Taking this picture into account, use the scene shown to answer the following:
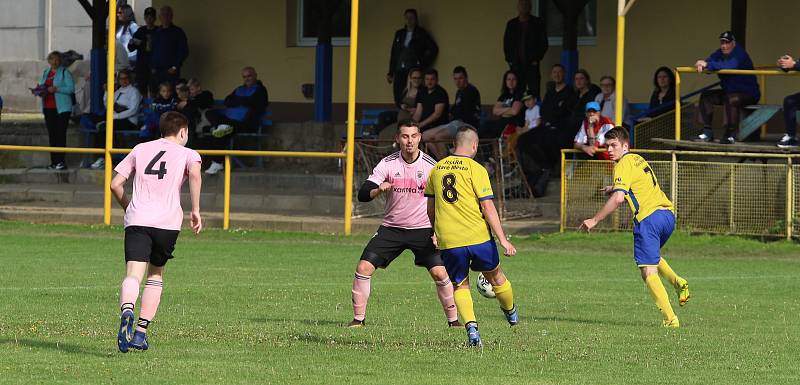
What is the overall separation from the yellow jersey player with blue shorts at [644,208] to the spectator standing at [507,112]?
1051 centimetres

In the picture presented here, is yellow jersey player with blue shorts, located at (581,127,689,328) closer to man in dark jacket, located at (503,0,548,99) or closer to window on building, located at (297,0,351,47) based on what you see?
man in dark jacket, located at (503,0,548,99)

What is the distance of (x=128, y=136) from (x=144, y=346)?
18.6m

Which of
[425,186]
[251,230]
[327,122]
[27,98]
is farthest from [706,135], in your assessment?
[27,98]

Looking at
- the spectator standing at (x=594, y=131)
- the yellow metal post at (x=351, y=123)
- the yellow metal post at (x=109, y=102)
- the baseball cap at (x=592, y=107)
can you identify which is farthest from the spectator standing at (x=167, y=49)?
the baseball cap at (x=592, y=107)

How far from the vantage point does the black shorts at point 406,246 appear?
11.9m

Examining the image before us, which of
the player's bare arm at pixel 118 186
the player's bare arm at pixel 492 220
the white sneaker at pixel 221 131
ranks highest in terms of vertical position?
the white sneaker at pixel 221 131

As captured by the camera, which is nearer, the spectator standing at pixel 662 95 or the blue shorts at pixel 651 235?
the blue shorts at pixel 651 235

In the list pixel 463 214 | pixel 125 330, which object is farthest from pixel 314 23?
pixel 125 330

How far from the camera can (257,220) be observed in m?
23.2

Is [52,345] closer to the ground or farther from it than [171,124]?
closer to the ground

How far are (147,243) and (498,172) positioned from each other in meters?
12.6

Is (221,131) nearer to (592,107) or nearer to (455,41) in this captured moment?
(455,41)

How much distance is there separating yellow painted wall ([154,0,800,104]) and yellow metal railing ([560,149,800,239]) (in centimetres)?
399

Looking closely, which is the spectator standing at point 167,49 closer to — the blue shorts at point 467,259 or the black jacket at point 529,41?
the black jacket at point 529,41
